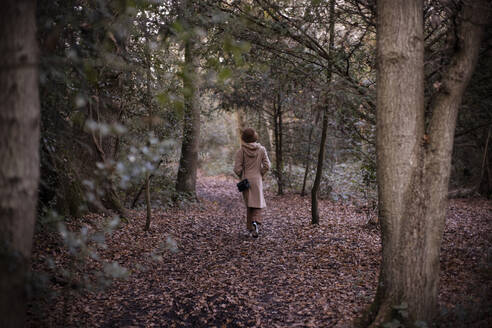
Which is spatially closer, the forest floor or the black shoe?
the forest floor

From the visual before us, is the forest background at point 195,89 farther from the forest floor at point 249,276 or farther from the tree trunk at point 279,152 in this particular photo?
the forest floor at point 249,276

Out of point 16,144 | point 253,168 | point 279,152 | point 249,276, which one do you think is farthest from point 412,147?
point 279,152

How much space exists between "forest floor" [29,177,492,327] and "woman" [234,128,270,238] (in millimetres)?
491

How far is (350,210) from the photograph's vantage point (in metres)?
10.9

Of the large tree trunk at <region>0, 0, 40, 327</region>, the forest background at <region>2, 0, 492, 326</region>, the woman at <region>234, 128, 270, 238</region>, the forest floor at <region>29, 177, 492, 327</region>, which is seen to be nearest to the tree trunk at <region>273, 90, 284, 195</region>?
the forest background at <region>2, 0, 492, 326</region>

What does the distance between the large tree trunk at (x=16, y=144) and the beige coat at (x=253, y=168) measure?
5833 millimetres

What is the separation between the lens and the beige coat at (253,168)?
8.04m

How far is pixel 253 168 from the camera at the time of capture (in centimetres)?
825

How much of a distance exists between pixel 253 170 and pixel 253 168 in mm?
48

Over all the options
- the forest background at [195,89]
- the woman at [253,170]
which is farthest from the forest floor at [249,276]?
the forest background at [195,89]

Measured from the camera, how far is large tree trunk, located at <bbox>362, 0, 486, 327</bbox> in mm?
3354

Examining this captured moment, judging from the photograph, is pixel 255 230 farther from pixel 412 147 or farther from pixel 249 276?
pixel 412 147

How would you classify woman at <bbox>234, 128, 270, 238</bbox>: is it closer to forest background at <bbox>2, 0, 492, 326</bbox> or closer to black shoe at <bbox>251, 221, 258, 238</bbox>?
black shoe at <bbox>251, 221, 258, 238</bbox>

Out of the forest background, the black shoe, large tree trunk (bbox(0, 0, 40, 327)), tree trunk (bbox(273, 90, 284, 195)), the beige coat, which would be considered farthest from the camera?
tree trunk (bbox(273, 90, 284, 195))
